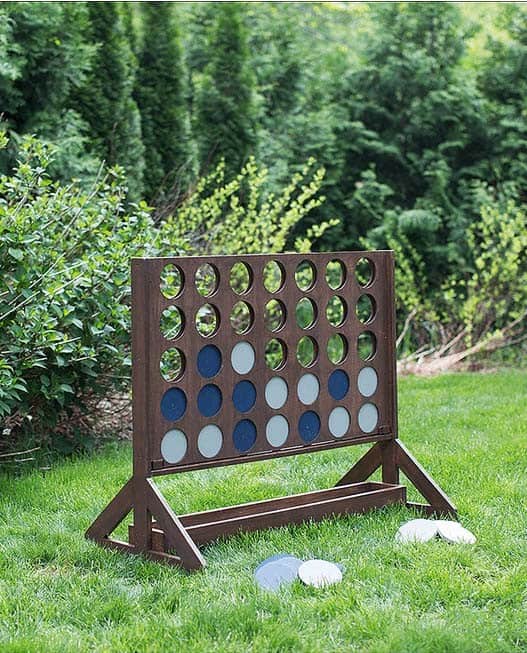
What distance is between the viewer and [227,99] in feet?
31.0

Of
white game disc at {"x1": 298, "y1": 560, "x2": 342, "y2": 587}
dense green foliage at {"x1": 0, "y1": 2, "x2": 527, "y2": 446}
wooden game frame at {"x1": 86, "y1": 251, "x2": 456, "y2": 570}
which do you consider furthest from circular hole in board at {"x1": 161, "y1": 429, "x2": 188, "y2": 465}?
dense green foliage at {"x1": 0, "y1": 2, "x2": 527, "y2": 446}

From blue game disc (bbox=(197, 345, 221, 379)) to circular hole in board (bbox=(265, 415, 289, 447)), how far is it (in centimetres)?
36

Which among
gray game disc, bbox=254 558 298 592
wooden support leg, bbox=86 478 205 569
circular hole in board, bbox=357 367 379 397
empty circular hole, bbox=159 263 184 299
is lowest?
gray game disc, bbox=254 558 298 592

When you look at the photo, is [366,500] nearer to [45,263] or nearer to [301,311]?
[45,263]

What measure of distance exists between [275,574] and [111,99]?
5507 mm

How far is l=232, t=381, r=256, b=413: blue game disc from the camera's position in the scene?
4.10 metres

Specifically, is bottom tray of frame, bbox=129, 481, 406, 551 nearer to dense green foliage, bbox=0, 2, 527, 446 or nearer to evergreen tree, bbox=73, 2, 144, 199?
dense green foliage, bbox=0, 2, 527, 446

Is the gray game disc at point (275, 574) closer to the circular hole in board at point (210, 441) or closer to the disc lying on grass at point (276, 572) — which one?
the disc lying on grass at point (276, 572)

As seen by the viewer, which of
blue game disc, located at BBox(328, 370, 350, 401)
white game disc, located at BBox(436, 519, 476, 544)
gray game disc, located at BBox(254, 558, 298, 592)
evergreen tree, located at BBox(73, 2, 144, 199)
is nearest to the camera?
gray game disc, located at BBox(254, 558, 298, 592)

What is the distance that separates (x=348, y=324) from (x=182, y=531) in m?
1.34

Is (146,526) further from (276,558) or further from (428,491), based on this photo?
(428,491)

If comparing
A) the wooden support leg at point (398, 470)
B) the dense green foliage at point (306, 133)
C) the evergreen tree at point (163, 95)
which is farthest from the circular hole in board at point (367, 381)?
the evergreen tree at point (163, 95)

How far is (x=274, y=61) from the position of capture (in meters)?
10.7

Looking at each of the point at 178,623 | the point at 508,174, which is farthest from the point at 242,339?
the point at 508,174
